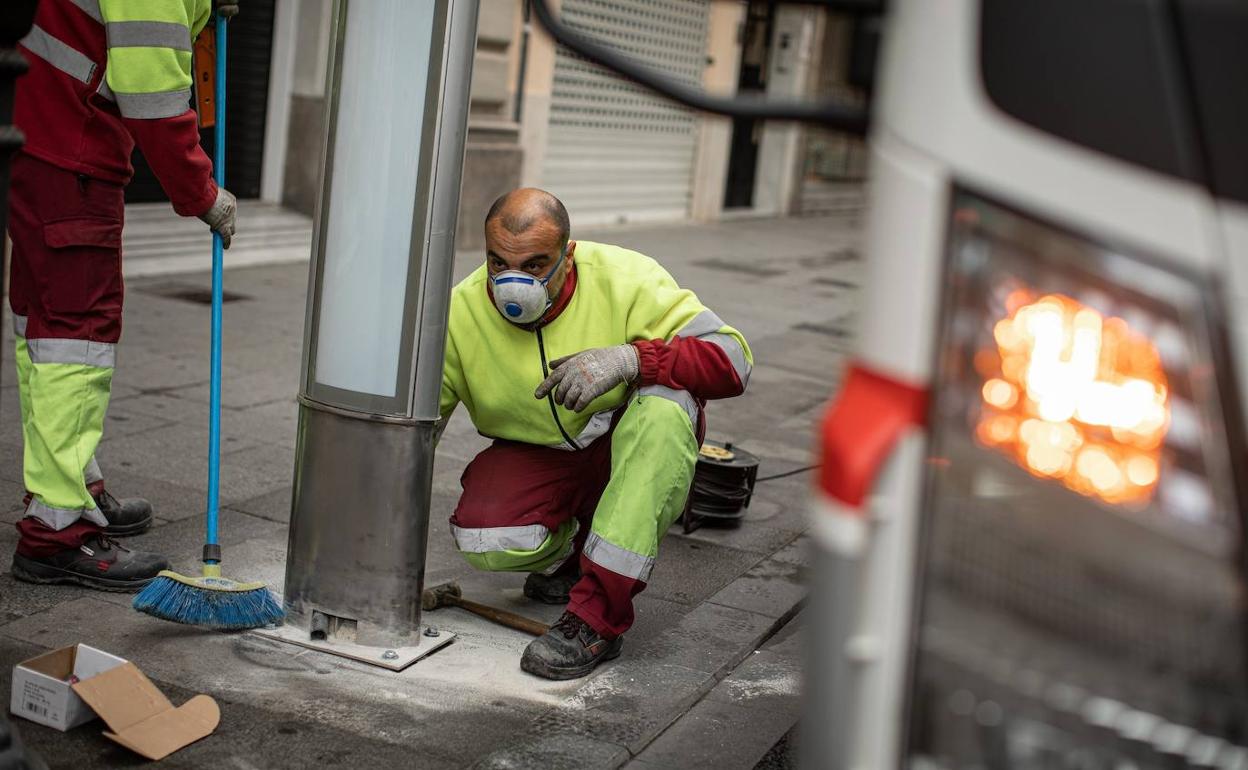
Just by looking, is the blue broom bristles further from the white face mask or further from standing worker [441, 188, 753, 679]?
the white face mask

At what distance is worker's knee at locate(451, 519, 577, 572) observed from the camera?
3.78m

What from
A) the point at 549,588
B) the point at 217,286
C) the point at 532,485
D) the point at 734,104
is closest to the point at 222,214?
the point at 217,286

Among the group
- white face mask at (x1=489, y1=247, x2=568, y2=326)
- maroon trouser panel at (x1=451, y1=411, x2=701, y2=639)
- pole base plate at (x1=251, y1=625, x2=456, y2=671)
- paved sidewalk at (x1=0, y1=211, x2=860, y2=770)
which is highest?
white face mask at (x1=489, y1=247, x2=568, y2=326)

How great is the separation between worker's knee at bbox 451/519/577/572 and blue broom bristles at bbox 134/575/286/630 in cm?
54

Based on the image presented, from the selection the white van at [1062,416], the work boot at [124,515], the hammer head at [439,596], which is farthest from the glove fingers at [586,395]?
the white van at [1062,416]

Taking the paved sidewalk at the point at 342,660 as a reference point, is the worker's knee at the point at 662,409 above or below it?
above

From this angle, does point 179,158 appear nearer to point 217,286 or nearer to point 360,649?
point 217,286

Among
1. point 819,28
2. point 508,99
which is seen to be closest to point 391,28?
point 508,99

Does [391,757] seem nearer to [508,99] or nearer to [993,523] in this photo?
[993,523]

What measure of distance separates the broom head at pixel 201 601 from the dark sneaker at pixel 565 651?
66 cm

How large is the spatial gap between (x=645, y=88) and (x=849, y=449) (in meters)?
0.73

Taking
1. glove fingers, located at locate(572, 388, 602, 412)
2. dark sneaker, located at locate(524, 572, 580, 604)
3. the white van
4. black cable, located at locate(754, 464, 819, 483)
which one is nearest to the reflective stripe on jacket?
glove fingers, located at locate(572, 388, 602, 412)

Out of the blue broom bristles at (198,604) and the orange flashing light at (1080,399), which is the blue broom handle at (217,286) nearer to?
the blue broom bristles at (198,604)

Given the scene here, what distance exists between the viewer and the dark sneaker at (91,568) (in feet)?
12.4
